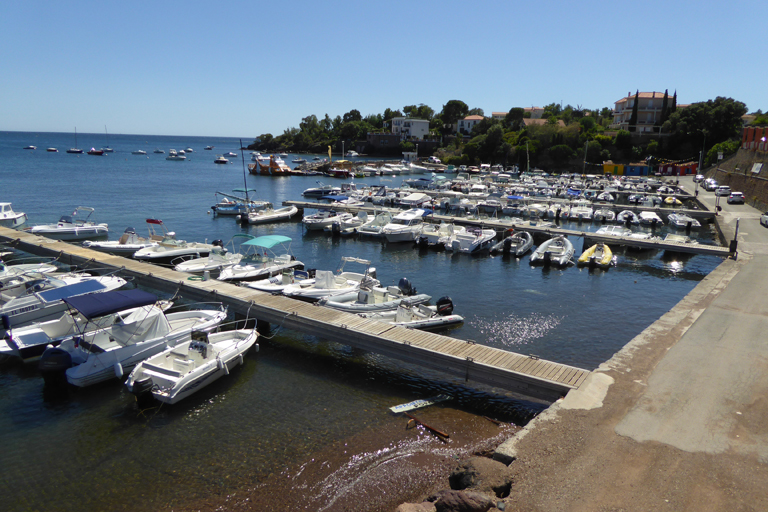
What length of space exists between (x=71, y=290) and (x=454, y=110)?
17513cm

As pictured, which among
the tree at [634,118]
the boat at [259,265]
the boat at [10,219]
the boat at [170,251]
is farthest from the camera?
the tree at [634,118]

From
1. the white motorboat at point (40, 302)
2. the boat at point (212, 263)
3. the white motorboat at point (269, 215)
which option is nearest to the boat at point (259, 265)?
the boat at point (212, 263)

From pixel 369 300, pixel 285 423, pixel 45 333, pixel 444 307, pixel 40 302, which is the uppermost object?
pixel 40 302

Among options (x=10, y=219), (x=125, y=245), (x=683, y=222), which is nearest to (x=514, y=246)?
(x=683, y=222)

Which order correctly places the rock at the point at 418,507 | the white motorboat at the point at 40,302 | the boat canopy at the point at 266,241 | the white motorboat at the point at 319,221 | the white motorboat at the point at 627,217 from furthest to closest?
the white motorboat at the point at 627,217 → the white motorboat at the point at 319,221 → the boat canopy at the point at 266,241 → the white motorboat at the point at 40,302 → the rock at the point at 418,507

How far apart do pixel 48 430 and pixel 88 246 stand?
2376 cm

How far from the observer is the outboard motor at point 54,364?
15883mm

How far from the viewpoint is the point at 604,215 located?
57.1 m

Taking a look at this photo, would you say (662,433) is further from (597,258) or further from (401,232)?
(401,232)

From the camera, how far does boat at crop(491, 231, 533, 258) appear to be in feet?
127

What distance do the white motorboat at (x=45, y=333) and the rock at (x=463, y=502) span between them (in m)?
13.5

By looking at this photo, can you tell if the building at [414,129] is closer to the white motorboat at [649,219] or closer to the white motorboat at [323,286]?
the white motorboat at [649,219]

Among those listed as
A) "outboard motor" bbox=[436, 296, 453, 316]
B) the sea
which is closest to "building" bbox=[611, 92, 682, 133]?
the sea

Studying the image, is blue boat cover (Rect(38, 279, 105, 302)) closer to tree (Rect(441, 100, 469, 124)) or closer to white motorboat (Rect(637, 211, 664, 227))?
white motorboat (Rect(637, 211, 664, 227))
